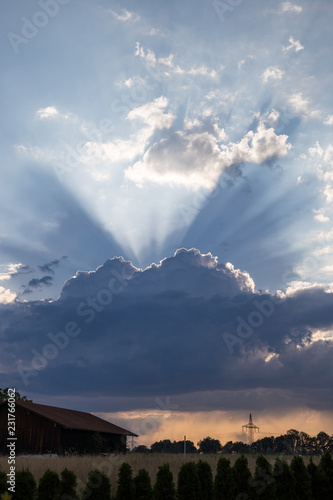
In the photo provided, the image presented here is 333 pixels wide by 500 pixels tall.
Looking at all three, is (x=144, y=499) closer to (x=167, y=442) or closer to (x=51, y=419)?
(x=51, y=419)

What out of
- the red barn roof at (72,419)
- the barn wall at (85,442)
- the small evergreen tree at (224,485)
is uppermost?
the red barn roof at (72,419)

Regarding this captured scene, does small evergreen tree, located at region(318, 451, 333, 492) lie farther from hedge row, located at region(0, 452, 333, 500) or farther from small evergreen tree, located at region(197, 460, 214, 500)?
small evergreen tree, located at region(197, 460, 214, 500)

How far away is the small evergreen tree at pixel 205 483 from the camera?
61.1 ft

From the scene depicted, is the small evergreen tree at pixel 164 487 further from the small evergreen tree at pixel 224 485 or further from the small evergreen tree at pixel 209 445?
the small evergreen tree at pixel 209 445

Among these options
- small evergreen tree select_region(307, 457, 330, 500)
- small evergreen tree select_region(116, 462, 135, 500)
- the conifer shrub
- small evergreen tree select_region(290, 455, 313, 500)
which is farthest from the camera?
the conifer shrub

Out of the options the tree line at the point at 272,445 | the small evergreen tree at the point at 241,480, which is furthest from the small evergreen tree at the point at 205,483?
the tree line at the point at 272,445

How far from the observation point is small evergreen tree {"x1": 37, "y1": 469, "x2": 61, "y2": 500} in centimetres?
1691

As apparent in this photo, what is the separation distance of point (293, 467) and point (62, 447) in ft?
91.5

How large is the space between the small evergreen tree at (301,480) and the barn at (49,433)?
27131 mm

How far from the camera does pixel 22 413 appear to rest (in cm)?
4409

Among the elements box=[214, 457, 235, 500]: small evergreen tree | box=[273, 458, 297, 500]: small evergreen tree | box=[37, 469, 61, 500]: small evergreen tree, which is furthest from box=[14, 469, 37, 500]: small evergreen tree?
box=[273, 458, 297, 500]: small evergreen tree

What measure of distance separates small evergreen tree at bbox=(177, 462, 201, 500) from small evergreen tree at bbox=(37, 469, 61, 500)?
4.95m

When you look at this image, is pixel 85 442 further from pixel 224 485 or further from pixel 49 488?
pixel 49 488

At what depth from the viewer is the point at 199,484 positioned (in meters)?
18.6
